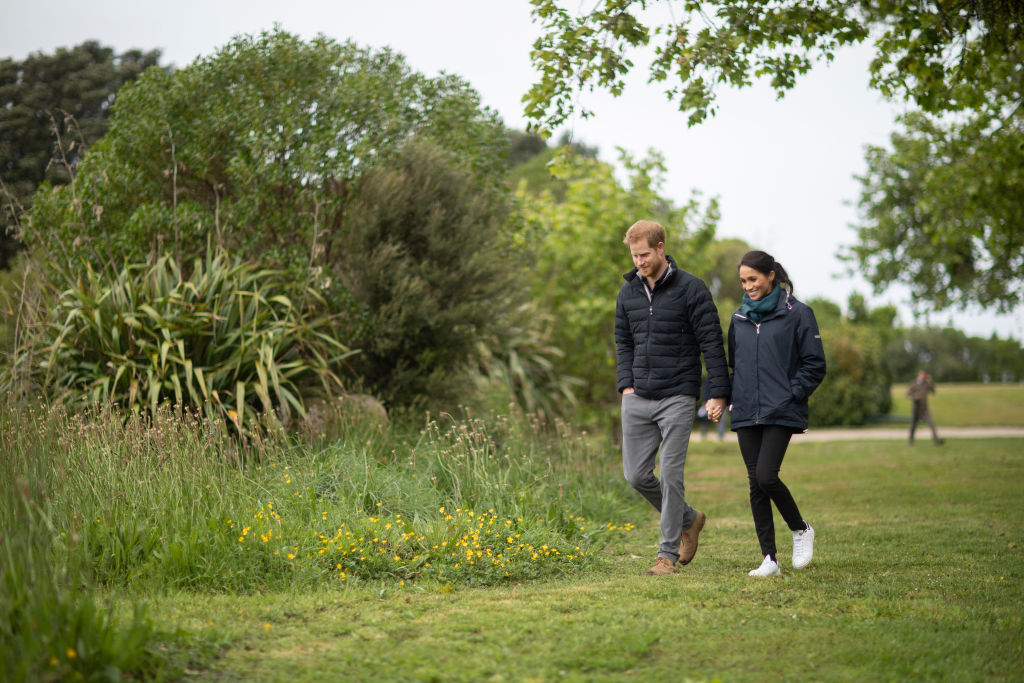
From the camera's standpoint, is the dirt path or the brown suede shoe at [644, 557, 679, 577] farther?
the dirt path

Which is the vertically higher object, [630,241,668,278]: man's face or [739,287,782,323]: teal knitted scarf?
[630,241,668,278]: man's face

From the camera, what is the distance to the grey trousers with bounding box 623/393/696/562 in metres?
5.46

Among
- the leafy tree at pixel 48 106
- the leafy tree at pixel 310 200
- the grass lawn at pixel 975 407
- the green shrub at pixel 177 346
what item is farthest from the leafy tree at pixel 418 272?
the grass lawn at pixel 975 407

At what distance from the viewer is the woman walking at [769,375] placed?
530 cm

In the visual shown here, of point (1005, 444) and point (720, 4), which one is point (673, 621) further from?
point (1005, 444)

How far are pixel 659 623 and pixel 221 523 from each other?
99.5 inches

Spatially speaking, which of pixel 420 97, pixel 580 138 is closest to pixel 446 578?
pixel 420 97

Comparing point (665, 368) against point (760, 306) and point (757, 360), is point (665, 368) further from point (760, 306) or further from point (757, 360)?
point (760, 306)

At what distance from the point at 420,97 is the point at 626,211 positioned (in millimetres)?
5224

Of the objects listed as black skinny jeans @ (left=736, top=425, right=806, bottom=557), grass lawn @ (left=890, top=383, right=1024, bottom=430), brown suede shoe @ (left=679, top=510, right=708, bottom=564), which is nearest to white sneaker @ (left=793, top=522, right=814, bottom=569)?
black skinny jeans @ (left=736, top=425, right=806, bottom=557)

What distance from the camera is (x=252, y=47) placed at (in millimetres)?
9703

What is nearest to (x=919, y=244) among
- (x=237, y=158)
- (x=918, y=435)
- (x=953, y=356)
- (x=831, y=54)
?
(x=918, y=435)

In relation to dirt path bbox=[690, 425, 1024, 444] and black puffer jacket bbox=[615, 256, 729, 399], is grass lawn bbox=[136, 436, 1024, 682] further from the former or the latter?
dirt path bbox=[690, 425, 1024, 444]

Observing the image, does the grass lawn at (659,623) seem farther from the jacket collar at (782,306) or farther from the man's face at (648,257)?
the man's face at (648,257)
